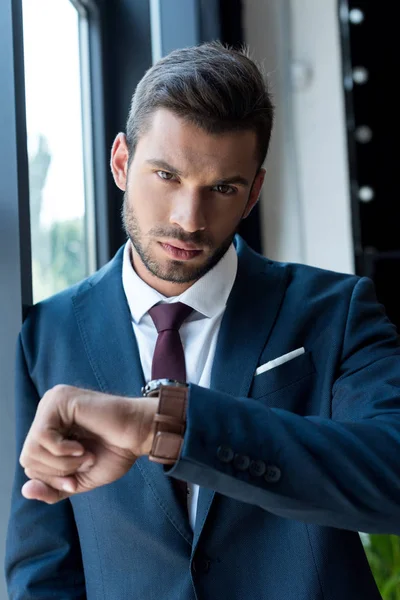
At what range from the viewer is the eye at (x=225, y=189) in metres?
1.56

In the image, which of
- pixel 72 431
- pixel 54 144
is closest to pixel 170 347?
pixel 72 431

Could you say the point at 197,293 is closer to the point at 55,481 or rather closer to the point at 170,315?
the point at 170,315

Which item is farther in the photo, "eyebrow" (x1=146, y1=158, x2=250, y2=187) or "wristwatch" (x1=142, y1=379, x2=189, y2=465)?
"eyebrow" (x1=146, y1=158, x2=250, y2=187)

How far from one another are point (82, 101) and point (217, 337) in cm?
104

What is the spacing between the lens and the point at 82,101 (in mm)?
2387

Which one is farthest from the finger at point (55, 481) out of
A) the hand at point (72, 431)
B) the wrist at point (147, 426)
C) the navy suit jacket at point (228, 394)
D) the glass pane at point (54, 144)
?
the glass pane at point (54, 144)

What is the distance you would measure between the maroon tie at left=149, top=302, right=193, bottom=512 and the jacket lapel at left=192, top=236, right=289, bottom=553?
0.06 m

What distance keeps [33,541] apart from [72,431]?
Result: 56 cm

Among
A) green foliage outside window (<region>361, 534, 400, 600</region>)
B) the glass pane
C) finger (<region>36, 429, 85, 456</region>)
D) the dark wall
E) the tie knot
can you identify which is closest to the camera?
finger (<region>36, 429, 85, 456</region>)

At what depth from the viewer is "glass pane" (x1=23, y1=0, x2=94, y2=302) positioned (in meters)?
1.94

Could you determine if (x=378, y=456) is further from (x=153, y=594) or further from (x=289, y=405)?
(x=153, y=594)

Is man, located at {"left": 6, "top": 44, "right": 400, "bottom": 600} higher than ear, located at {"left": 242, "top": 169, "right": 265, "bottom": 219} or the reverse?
the reverse

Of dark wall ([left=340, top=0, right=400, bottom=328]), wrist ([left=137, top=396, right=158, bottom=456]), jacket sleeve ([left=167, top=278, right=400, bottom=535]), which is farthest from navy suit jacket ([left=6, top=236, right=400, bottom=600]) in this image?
dark wall ([left=340, top=0, right=400, bottom=328])

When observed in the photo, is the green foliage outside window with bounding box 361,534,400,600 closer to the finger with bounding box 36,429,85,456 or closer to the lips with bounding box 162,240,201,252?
the lips with bounding box 162,240,201,252
